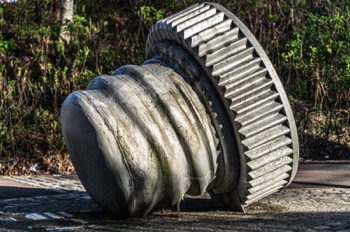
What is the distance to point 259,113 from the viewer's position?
5.52 meters

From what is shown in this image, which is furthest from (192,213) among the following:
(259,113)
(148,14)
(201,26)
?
(148,14)

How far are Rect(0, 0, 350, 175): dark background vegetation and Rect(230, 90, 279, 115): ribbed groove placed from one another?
5.19 m

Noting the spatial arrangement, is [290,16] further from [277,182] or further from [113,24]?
[277,182]

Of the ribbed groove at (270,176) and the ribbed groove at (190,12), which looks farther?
the ribbed groove at (190,12)

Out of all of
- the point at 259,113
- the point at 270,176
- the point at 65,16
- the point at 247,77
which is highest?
the point at 65,16

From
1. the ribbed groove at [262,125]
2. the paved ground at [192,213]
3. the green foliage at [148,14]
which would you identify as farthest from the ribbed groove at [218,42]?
the green foliage at [148,14]

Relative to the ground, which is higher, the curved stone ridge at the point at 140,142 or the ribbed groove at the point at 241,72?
the ribbed groove at the point at 241,72

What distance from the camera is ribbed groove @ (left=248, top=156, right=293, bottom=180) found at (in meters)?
5.53

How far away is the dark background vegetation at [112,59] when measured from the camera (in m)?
11.2

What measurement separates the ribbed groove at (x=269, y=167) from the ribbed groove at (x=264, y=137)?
206 millimetres

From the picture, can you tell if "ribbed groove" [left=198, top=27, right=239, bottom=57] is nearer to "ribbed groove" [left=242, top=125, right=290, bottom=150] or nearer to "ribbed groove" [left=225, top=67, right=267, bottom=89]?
"ribbed groove" [left=225, top=67, right=267, bottom=89]

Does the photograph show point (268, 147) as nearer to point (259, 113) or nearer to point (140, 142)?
point (259, 113)

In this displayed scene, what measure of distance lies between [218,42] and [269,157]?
3.32 feet

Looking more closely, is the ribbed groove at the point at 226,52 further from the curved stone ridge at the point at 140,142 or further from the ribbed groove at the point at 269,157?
the ribbed groove at the point at 269,157
